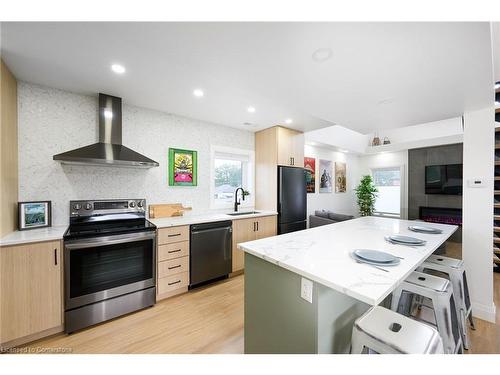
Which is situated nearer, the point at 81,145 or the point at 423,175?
the point at 81,145

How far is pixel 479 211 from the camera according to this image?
222 cm

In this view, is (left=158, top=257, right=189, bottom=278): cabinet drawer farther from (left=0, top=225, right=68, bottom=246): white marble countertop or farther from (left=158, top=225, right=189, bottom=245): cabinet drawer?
(left=0, top=225, right=68, bottom=246): white marble countertop

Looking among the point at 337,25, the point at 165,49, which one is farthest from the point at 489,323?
the point at 165,49

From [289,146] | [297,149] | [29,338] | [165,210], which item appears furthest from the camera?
[297,149]

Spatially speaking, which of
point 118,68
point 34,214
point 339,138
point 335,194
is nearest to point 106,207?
point 34,214

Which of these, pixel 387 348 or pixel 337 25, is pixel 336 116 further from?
pixel 387 348

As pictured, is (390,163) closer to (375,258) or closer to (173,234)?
(375,258)

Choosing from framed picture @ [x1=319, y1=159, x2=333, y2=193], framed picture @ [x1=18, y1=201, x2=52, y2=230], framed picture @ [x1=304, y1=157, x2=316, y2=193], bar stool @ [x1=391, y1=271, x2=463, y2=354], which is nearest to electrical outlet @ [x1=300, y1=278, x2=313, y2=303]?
bar stool @ [x1=391, y1=271, x2=463, y2=354]

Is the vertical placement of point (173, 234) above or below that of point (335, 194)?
below

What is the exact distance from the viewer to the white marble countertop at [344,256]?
0.93m

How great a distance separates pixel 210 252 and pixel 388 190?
21.4 ft

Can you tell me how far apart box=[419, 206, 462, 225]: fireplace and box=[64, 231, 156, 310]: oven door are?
6.77 meters

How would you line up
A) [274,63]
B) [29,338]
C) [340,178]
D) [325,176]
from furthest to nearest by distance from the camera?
[340,178]
[325,176]
[29,338]
[274,63]
